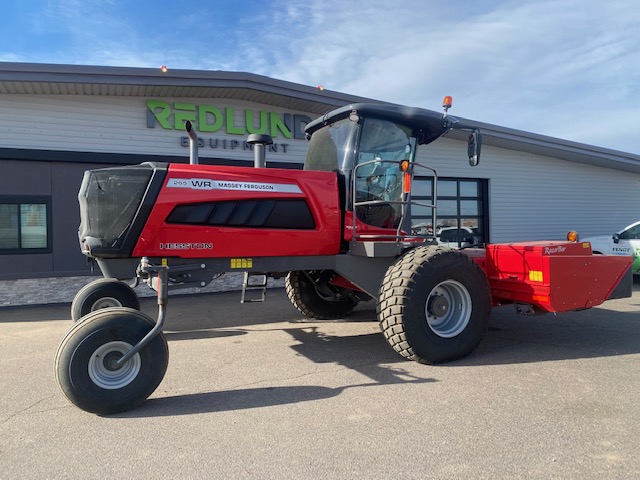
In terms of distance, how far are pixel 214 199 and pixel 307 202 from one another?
0.99 m

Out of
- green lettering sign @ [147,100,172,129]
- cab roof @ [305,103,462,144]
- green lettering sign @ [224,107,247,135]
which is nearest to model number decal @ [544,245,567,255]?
cab roof @ [305,103,462,144]

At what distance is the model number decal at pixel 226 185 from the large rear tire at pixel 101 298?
2.17m

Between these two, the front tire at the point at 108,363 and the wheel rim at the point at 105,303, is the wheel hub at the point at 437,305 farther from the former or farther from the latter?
the wheel rim at the point at 105,303

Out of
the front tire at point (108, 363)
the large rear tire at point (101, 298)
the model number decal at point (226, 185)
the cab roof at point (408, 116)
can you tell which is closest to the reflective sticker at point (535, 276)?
the cab roof at point (408, 116)

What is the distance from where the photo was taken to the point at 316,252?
5152 millimetres

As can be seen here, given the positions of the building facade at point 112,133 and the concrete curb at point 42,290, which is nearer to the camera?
the concrete curb at point 42,290

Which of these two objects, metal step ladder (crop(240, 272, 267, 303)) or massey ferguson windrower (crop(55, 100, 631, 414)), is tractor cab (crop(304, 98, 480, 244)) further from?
metal step ladder (crop(240, 272, 267, 303))

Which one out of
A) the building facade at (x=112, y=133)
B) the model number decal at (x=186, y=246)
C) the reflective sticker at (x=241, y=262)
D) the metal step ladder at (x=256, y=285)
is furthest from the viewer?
the building facade at (x=112, y=133)

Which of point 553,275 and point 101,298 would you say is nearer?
point 553,275

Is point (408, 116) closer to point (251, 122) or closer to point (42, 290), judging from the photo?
point (251, 122)

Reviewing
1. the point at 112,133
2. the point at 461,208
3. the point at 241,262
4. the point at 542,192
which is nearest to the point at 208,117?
the point at 112,133

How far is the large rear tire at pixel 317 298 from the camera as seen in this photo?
6770mm

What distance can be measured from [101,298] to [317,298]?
115 inches

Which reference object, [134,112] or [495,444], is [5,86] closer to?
[134,112]
